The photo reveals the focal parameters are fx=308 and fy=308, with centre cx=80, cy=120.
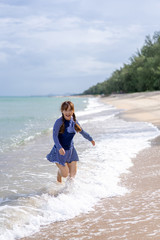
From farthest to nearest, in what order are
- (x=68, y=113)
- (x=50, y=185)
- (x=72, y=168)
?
(x=50, y=185)
(x=72, y=168)
(x=68, y=113)

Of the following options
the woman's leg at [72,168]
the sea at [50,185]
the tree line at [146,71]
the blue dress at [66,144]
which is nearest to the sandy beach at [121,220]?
the sea at [50,185]

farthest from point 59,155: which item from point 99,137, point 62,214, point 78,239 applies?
point 99,137

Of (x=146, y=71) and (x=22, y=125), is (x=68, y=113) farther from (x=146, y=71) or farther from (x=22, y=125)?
(x=146, y=71)

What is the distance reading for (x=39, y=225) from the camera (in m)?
3.93

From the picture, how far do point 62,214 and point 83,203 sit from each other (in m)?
0.48

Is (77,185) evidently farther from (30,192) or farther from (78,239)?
(78,239)

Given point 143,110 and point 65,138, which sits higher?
point 65,138

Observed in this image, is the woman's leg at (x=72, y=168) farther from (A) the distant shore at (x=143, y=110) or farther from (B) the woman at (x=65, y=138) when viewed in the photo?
(A) the distant shore at (x=143, y=110)

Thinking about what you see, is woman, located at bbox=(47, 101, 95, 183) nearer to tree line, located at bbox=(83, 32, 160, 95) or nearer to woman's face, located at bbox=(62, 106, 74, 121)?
woman's face, located at bbox=(62, 106, 74, 121)

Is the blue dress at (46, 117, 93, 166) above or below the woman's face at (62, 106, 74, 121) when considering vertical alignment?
below

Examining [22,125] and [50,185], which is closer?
[50,185]

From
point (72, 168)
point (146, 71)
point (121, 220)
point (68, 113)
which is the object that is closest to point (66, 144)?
point (72, 168)

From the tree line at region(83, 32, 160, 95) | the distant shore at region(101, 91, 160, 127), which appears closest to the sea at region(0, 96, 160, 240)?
the distant shore at region(101, 91, 160, 127)

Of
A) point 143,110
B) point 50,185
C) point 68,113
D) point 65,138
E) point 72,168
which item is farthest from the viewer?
point 143,110
